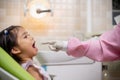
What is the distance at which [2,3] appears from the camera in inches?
78.8

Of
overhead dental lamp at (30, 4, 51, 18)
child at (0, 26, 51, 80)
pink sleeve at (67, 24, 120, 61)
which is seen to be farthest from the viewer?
overhead dental lamp at (30, 4, 51, 18)

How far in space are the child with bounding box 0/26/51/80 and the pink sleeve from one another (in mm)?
220

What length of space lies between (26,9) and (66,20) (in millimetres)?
354

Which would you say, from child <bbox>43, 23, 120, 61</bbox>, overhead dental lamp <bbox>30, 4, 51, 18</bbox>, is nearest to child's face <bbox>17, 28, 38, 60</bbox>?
child <bbox>43, 23, 120, 61</bbox>

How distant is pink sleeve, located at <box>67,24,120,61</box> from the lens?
1.32 metres

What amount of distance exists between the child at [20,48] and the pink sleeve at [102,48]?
22 cm

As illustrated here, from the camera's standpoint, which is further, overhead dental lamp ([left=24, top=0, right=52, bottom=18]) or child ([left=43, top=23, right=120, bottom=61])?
overhead dental lamp ([left=24, top=0, right=52, bottom=18])

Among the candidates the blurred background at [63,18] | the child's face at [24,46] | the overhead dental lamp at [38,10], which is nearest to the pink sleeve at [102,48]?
the child's face at [24,46]

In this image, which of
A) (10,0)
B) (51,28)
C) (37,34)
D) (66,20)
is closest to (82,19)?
(66,20)

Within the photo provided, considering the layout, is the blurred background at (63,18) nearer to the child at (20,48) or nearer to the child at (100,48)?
the child at (100,48)

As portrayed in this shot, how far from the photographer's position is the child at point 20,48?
3.77 feet

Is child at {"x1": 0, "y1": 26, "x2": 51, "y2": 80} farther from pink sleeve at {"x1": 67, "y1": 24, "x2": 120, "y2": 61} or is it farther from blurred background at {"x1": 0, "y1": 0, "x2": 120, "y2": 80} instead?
blurred background at {"x1": 0, "y1": 0, "x2": 120, "y2": 80}

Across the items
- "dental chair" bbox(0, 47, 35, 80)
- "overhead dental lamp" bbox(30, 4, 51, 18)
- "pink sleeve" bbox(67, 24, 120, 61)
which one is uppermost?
"overhead dental lamp" bbox(30, 4, 51, 18)

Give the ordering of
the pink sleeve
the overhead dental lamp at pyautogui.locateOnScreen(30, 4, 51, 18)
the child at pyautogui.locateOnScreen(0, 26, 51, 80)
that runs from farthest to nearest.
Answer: the overhead dental lamp at pyautogui.locateOnScreen(30, 4, 51, 18) → the pink sleeve → the child at pyautogui.locateOnScreen(0, 26, 51, 80)
